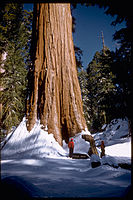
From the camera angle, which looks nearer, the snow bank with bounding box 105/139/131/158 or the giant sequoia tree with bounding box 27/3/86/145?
the giant sequoia tree with bounding box 27/3/86/145

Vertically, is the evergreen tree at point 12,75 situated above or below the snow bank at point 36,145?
above

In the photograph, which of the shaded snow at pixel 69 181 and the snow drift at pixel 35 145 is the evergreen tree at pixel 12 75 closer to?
the snow drift at pixel 35 145

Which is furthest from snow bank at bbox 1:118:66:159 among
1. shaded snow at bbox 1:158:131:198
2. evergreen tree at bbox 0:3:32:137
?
evergreen tree at bbox 0:3:32:137

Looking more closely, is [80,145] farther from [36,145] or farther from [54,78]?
[54,78]

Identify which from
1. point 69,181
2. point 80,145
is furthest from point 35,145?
point 69,181

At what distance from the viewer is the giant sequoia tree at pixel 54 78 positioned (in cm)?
513

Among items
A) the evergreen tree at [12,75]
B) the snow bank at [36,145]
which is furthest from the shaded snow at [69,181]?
the evergreen tree at [12,75]

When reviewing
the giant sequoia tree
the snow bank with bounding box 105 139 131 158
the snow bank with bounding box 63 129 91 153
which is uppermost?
the giant sequoia tree

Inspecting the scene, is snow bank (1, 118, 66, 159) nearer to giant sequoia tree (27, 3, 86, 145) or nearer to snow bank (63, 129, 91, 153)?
giant sequoia tree (27, 3, 86, 145)

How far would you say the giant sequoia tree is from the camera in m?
5.13

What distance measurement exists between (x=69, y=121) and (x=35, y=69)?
8.11 ft

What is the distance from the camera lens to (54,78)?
18.3 feet

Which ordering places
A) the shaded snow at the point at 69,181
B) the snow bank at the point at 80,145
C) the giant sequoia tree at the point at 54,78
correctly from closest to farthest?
the shaded snow at the point at 69,181 → the snow bank at the point at 80,145 → the giant sequoia tree at the point at 54,78

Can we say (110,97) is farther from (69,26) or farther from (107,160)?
(69,26)
